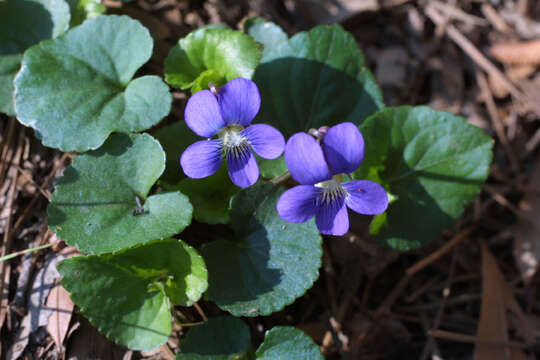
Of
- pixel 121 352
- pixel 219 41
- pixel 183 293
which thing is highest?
pixel 219 41

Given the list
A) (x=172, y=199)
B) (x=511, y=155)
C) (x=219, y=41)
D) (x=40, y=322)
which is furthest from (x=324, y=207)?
(x=511, y=155)

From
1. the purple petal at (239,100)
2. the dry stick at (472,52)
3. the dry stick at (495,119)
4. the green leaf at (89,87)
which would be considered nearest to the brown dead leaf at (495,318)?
the dry stick at (495,119)

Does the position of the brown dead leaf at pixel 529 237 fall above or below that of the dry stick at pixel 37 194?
below

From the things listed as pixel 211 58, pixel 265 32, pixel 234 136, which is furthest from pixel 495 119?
pixel 234 136

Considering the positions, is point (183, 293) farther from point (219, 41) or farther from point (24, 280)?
Result: point (219, 41)

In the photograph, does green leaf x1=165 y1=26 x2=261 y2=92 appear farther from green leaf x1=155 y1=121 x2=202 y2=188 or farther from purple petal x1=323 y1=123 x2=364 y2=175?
purple petal x1=323 y1=123 x2=364 y2=175

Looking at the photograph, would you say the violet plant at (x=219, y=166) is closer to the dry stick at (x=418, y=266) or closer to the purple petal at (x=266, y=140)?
the purple petal at (x=266, y=140)
